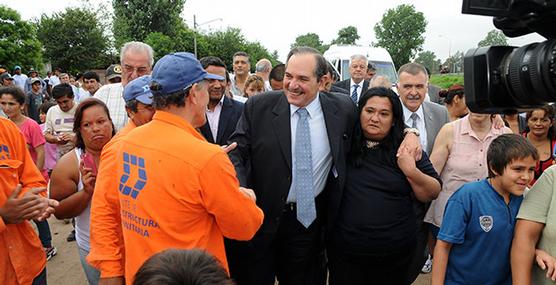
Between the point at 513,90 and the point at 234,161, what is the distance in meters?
1.59

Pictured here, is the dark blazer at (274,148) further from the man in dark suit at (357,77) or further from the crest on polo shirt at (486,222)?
the man in dark suit at (357,77)

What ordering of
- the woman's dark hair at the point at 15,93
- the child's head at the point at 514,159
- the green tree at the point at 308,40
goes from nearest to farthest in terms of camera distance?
the child's head at the point at 514,159, the woman's dark hair at the point at 15,93, the green tree at the point at 308,40

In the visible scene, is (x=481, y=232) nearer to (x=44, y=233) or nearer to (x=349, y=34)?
(x=44, y=233)

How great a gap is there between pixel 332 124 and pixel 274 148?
41 cm

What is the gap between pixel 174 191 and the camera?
170cm

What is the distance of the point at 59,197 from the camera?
8.65ft

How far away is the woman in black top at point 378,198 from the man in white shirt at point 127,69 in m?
1.93

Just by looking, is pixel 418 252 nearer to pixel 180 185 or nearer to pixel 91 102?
pixel 180 185

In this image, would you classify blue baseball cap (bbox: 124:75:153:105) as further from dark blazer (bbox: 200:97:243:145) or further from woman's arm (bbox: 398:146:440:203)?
woman's arm (bbox: 398:146:440:203)

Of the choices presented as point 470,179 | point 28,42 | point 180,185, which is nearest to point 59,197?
point 180,185

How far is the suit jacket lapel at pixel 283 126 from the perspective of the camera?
8.73ft

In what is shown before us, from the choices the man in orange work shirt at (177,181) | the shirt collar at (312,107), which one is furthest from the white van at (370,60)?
Answer: the man in orange work shirt at (177,181)

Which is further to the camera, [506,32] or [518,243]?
[518,243]

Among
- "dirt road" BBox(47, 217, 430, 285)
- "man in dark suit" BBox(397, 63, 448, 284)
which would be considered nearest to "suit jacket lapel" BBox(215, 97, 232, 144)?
"man in dark suit" BBox(397, 63, 448, 284)
